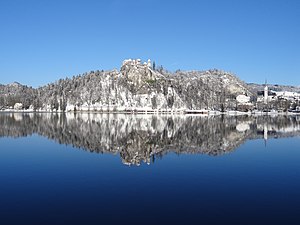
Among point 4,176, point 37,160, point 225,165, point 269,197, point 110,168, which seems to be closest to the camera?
point 269,197

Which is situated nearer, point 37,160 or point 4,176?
point 4,176

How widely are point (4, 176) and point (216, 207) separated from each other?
17.8 meters

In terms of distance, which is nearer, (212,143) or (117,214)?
(117,214)

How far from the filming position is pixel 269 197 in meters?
21.6

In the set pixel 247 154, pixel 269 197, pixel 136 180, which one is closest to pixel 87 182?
pixel 136 180

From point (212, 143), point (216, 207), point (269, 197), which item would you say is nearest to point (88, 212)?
point (216, 207)

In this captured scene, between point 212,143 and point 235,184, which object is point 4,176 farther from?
point 212,143

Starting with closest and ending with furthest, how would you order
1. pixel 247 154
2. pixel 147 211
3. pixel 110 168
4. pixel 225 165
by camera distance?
pixel 147 211
pixel 110 168
pixel 225 165
pixel 247 154

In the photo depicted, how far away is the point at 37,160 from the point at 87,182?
42.0ft

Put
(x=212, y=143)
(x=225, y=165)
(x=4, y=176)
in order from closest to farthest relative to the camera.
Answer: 1. (x=4, y=176)
2. (x=225, y=165)
3. (x=212, y=143)

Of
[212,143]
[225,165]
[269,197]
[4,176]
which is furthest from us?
[212,143]

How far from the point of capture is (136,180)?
26312 mm

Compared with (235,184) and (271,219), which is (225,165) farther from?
(271,219)

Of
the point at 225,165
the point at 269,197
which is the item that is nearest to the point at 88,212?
the point at 269,197
